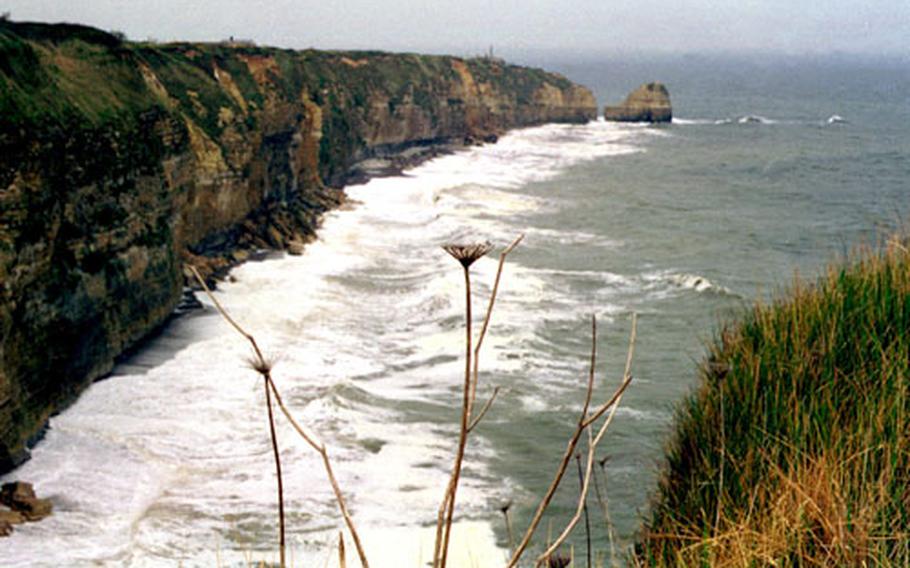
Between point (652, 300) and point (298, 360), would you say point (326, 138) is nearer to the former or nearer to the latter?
point (652, 300)

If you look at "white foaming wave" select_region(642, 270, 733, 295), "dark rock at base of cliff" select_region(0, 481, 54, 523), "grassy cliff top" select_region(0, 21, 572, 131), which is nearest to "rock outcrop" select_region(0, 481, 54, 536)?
"dark rock at base of cliff" select_region(0, 481, 54, 523)

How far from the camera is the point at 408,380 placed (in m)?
19.9

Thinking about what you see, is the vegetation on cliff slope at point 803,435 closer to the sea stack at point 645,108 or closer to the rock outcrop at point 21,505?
the rock outcrop at point 21,505

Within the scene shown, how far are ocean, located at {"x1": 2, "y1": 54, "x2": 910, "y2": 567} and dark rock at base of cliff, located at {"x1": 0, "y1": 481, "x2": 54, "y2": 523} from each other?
8.4 inches

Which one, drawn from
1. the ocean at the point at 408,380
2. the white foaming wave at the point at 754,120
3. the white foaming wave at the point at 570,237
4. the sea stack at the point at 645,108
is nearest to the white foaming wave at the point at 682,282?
the ocean at the point at 408,380

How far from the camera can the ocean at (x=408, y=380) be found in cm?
1293

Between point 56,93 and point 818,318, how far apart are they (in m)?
17.1

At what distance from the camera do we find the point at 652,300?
27.5m

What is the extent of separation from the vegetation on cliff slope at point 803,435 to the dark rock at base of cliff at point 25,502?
917 cm

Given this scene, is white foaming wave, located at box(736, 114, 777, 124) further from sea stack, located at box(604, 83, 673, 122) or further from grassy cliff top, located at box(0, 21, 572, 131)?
grassy cliff top, located at box(0, 21, 572, 131)

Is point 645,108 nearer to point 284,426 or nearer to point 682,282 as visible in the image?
point 682,282

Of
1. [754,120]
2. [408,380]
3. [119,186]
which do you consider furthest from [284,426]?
[754,120]

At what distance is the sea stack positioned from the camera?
4353 inches

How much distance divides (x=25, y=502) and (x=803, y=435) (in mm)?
11271
